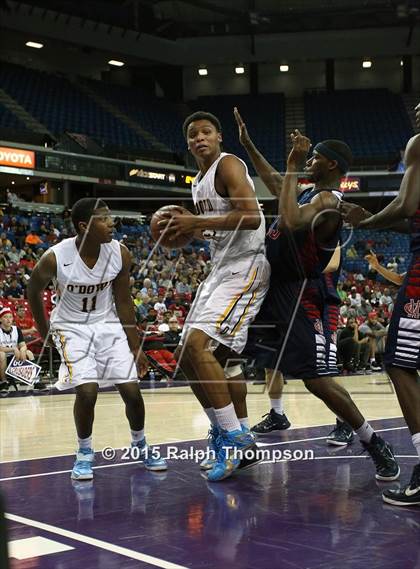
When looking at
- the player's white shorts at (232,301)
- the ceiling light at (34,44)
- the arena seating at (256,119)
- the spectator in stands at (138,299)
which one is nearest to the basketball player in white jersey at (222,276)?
the player's white shorts at (232,301)

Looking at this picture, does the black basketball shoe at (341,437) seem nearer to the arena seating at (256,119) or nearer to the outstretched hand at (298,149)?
the outstretched hand at (298,149)

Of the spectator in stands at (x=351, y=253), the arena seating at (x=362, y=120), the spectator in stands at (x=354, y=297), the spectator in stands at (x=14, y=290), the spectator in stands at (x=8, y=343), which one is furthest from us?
the arena seating at (x=362, y=120)

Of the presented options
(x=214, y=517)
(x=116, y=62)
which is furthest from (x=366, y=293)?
(x=116, y=62)

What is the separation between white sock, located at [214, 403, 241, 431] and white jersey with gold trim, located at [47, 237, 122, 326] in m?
0.93

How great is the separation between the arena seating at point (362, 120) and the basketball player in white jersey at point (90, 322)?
24.2 m

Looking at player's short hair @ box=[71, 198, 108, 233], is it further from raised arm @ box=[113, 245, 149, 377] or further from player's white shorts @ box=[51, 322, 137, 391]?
player's white shorts @ box=[51, 322, 137, 391]

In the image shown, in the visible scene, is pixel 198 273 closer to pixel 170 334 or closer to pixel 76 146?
pixel 170 334

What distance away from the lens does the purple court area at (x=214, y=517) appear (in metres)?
2.59

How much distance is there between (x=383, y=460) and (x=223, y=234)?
144 cm

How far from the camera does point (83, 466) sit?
4.02m

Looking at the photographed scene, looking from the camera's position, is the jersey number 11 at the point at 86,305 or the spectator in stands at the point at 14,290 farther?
the spectator in stands at the point at 14,290

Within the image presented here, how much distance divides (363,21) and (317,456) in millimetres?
25932

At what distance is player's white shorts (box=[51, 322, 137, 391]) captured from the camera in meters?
4.11

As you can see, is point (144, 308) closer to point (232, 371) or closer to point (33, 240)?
point (232, 371)
